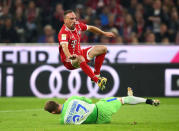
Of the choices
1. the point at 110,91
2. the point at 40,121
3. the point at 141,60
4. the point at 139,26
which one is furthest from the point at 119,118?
the point at 139,26

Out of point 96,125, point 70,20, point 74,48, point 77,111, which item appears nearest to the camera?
point 77,111

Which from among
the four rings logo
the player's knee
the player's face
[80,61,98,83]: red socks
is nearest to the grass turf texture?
[80,61,98,83]: red socks

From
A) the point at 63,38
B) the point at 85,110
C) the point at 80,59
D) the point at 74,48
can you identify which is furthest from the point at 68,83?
the point at 85,110

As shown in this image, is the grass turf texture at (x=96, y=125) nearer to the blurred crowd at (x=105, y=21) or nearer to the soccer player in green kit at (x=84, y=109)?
the soccer player in green kit at (x=84, y=109)

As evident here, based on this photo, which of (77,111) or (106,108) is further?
(106,108)

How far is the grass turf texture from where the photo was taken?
9.73 metres

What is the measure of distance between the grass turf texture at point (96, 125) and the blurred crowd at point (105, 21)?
4.05 metres

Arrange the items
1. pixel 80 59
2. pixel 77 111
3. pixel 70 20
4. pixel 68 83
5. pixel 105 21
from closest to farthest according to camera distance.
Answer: pixel 77 111 < pixel 80 59 < pixel 70 20 < pixel 68 83 < pixel 105 21

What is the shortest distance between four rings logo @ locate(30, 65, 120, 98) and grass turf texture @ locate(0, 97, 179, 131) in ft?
3.94

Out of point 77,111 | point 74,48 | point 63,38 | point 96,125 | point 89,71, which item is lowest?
point 96,125

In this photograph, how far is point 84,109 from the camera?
9.89 metres

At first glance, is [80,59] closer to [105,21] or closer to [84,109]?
[84,109]

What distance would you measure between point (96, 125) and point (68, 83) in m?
6.91

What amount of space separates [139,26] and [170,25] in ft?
3.65
